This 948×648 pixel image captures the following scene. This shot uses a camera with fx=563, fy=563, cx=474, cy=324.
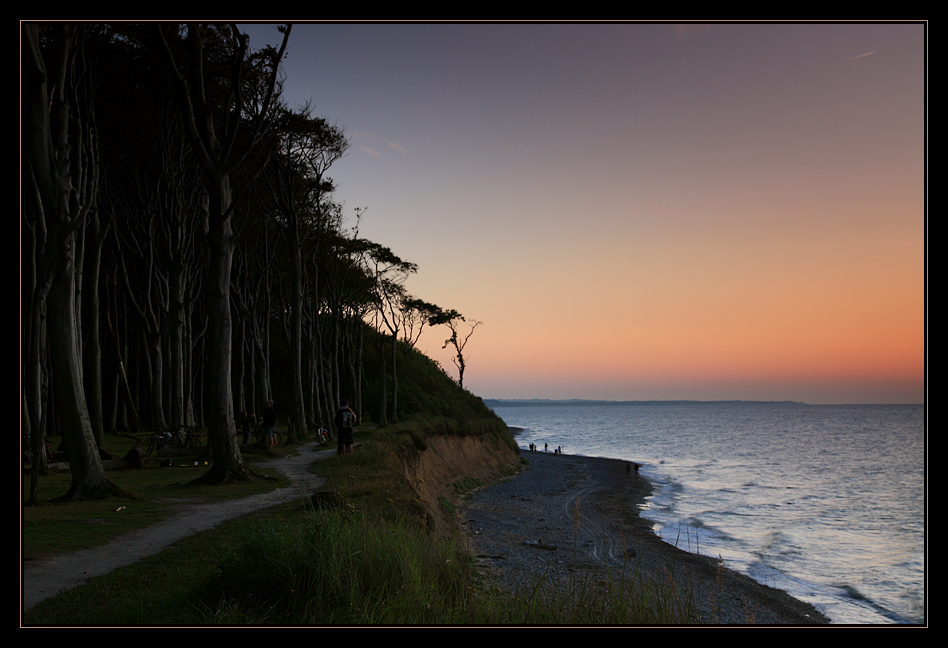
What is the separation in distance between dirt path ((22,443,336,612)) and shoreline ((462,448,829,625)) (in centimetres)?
470

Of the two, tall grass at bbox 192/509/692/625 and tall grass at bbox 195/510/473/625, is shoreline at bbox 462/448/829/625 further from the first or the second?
tall grass at bbox 195/510/473/625

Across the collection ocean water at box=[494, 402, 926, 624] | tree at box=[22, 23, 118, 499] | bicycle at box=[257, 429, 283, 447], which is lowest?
ocean water at box=[494, 402, 926, 624]

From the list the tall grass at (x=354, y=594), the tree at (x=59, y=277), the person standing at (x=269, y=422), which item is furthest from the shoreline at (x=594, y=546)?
the tree at (x=59, y=277)

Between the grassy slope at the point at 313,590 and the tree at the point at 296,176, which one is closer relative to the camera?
the grassy slope at the point at 313,590

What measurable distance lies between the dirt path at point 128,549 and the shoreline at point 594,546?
4.70 metres

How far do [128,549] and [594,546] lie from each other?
44.9 feet

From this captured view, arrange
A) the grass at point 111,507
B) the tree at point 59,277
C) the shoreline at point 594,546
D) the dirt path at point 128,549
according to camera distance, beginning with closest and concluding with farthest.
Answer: the dirt path at point 128,549 → the grass at point 111,507 → the tree at point 59,277 → the shoreline at point 594,546

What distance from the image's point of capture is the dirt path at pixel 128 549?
19.5 feet

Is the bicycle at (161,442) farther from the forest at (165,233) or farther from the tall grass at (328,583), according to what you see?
the tall grass at (328,583)

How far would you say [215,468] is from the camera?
13188 millimetres

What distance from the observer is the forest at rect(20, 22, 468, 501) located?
35.7 ft

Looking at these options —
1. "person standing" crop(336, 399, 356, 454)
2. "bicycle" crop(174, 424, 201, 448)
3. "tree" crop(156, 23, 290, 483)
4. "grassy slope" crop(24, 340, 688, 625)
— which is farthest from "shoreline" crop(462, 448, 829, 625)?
"bicycle" crop(174, 424, 201, 448)
